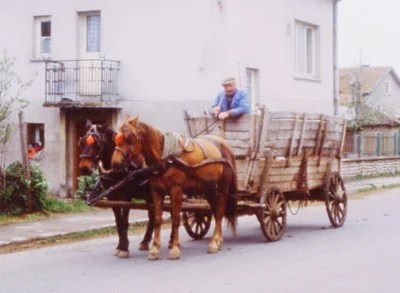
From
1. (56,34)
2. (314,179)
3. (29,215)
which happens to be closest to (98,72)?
(56,34)

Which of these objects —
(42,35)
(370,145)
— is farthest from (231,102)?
(370,145)

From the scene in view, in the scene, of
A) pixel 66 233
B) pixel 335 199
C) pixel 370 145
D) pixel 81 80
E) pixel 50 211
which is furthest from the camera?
pixel 370 145

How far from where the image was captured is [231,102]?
41.5 ft

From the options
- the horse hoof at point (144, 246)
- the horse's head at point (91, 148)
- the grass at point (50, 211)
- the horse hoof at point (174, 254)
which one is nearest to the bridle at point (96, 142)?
the horse's head at point (91, 148)

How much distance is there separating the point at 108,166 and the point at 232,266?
217 cm

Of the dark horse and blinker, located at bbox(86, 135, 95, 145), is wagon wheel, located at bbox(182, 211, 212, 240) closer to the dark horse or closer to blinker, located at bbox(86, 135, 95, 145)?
the dark horse

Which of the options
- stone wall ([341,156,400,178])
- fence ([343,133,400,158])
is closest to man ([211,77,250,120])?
stone wall ([341,156,400,178])

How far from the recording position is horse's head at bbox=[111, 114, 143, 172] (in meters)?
10.1

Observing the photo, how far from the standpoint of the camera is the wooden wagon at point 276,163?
12.2 metres

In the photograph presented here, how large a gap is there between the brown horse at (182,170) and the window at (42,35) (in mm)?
12144

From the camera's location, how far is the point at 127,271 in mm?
9898

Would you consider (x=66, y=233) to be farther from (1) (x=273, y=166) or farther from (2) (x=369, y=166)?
(2) (x=369, y=166)

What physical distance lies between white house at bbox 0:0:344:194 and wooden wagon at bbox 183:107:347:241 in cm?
707

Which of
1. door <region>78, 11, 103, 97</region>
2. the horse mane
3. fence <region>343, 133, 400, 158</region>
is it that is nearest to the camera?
the horse mane
